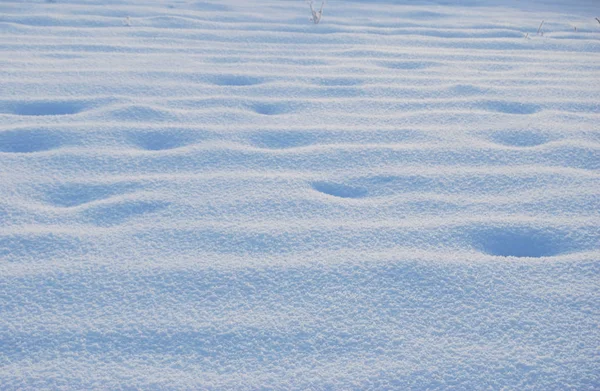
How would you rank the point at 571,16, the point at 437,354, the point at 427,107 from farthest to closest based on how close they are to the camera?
the point at 571,16 → the point at 427,107 → the point at 437,354

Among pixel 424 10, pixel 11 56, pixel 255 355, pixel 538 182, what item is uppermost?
pixel 424 10

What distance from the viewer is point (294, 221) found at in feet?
3.97

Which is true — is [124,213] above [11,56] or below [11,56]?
below

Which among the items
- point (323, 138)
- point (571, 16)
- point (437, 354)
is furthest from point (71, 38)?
point (571, 16)

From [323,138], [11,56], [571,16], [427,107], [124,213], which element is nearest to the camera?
[124,213]

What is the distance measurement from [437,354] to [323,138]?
85 centimetres

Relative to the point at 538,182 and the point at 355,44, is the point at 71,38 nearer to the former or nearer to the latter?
the point at 355,44

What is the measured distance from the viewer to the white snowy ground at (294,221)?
878mm

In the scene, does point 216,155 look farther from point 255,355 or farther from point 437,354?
point 437,354

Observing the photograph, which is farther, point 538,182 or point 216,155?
point 216,155

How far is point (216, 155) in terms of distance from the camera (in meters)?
1.49

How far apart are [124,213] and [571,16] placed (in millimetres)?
3228

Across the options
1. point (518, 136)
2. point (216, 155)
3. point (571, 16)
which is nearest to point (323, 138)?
point (216, 155)

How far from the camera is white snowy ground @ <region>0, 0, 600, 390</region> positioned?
0.88 meters
